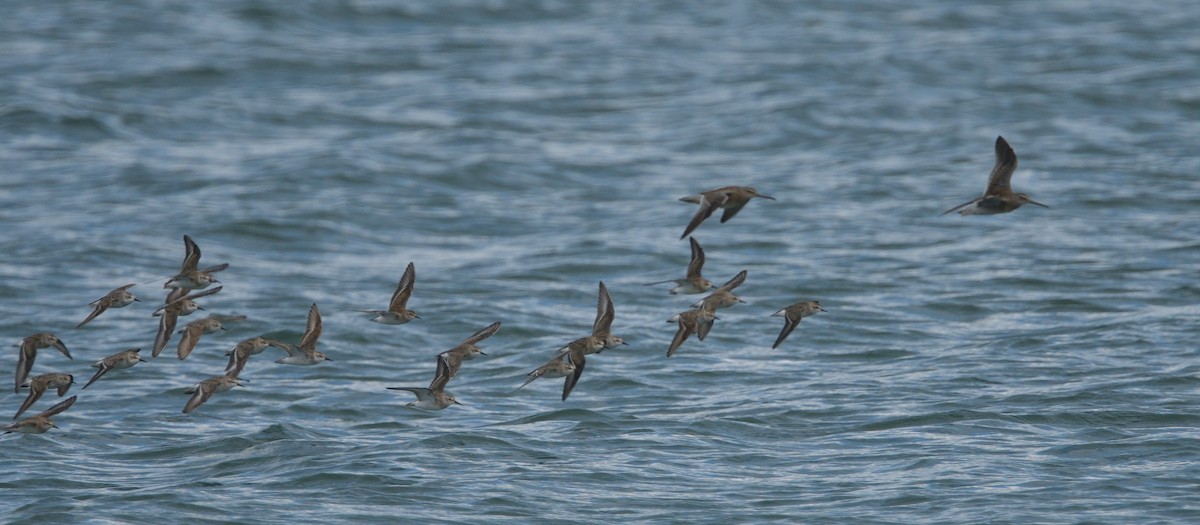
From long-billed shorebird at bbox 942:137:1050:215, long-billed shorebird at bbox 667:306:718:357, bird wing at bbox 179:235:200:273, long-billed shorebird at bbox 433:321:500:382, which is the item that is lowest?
long-billed shorebird at bbox 433:321:500:382

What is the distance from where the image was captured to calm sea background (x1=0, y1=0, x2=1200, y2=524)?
1234 centimetres

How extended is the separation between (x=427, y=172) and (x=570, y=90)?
19.4ft

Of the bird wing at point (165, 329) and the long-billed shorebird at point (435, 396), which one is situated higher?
the bird wing at point (165, 329)

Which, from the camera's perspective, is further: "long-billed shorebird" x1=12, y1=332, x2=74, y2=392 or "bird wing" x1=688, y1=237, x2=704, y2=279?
"bird wing" x1=688, y1=237, x2=704, y2=279

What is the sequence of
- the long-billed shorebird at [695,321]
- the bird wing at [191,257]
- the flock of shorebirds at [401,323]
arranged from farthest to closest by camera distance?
the long-billed shorebird at [695,321], the bird wing at [191,257], the flock of shorebirds at [401,323]

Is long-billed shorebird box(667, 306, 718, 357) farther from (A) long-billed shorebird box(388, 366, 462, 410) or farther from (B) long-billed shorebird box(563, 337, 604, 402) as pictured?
(A) long-billed shorebird box(388, 366, 462, 410)

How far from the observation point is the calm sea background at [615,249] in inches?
486

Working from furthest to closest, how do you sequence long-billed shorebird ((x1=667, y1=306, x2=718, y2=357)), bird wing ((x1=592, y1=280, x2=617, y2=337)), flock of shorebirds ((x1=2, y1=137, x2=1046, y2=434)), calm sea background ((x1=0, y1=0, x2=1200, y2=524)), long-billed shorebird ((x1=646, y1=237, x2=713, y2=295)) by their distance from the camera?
long-billed shorebird ((x1=646, y1=237, x2=713, y2=295))
bird wing ((x1=592, y1=280, x2=617, y2=337))
long-billed shorebird ((x1=667, y1=306, x2=718, y2=357))
calm sea background ((x1=0, y1=0, x2=1200, y2=524))
flock of shorebirds ((x1=2, y1=137, x2=1046, y2=434))

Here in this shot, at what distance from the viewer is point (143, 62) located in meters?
31.4

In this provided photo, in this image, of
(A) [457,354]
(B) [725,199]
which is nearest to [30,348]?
(A) [457,354]

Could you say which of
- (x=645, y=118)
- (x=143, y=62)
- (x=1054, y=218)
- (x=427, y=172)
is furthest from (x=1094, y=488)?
(x=143, y=62)

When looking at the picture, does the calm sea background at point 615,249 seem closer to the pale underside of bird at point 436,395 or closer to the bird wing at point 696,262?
the pale underside of bird at point 436,395

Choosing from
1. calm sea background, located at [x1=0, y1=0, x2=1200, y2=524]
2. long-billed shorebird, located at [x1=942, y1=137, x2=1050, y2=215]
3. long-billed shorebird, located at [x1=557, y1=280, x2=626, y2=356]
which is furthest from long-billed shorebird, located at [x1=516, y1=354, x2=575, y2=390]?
long-billed shorebird, located at [x1=942, y1=137, x2=1050, y2=215]

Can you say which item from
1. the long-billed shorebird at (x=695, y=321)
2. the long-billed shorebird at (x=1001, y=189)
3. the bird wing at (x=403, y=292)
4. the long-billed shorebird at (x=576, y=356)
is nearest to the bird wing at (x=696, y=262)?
the long-billed shorebird at (x=695, y=321)
